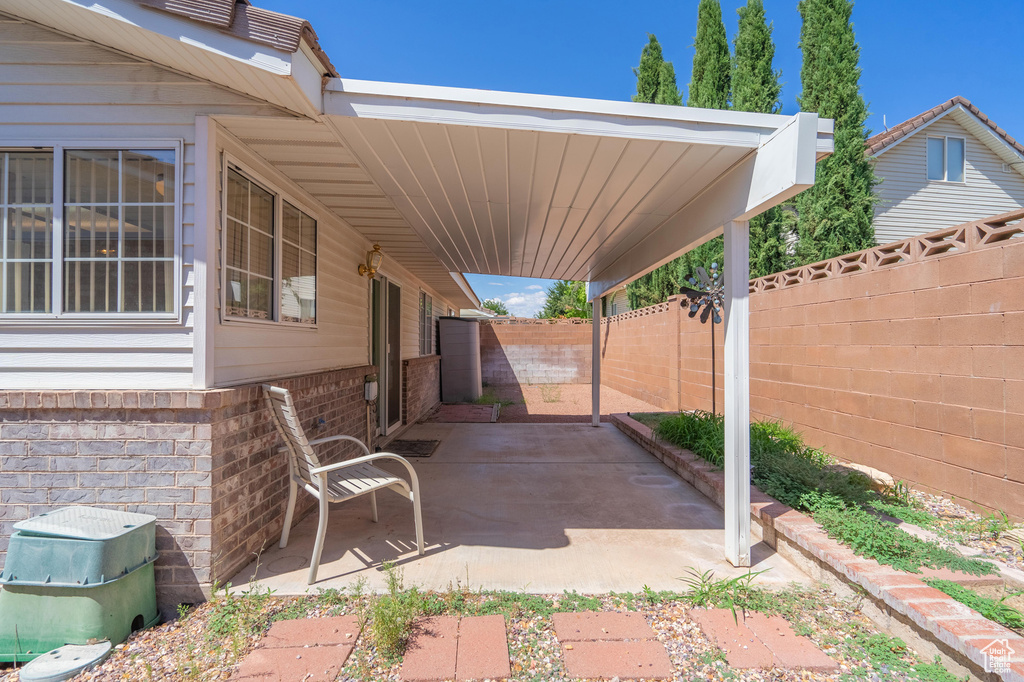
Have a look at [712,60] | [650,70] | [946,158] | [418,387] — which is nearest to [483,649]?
[418,387]

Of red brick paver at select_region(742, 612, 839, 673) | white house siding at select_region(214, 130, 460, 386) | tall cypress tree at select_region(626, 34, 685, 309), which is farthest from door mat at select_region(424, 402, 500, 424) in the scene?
red brick paver at select_region(742, 612, 839, 673)

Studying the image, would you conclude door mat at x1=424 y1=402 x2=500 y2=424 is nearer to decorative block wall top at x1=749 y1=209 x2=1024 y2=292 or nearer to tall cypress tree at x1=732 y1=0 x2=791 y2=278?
decorative block wall top at x1=749 y1=209 x2=1024 y2=292

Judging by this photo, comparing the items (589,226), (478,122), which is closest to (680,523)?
(589,226)

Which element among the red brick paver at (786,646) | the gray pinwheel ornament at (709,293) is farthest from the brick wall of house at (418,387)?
the red brick paver at (786,646)

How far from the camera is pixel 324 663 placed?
2074mm

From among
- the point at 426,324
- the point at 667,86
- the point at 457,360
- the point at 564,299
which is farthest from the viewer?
the point at 564,299

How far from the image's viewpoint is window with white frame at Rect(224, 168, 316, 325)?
115 inches

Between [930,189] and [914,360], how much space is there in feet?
31.9

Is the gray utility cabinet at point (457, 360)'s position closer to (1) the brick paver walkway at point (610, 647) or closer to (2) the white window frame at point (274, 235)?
(2) the white window frame at point (274, 235)

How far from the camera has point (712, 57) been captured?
38.1 ft

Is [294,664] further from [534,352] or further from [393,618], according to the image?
[534,352]

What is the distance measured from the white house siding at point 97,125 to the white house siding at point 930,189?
40.3ft

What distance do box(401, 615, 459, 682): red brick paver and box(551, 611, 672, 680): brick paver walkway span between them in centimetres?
48

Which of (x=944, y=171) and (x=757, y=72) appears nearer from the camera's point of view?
(x=757, y=72)
